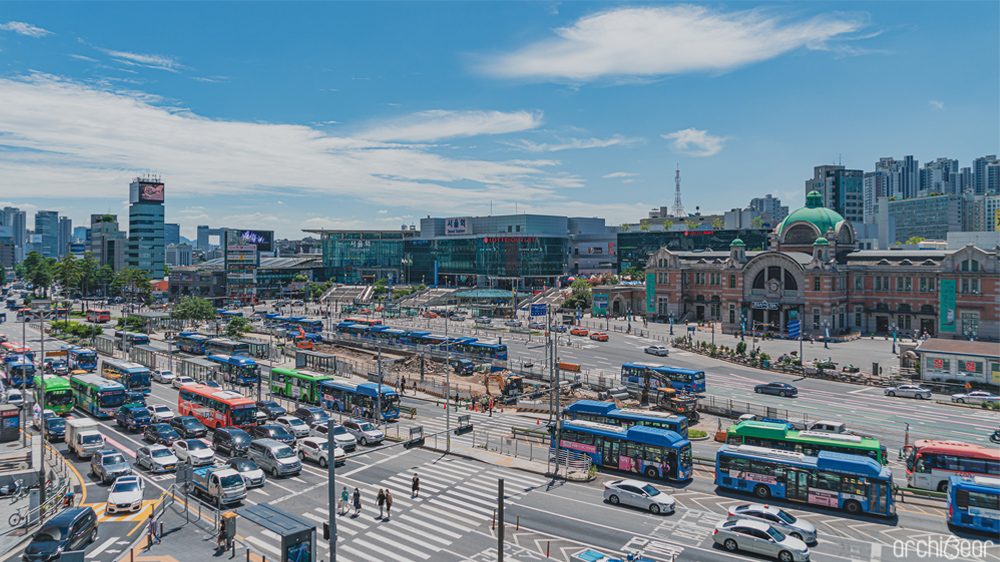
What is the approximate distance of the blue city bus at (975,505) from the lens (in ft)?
94.3

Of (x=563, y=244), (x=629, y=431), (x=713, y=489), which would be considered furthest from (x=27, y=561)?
(x=563, y=244)

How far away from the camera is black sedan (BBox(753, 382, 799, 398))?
197ft

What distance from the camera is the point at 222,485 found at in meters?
32.2

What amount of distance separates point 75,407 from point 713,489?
56.5 meters

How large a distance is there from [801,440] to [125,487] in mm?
37491

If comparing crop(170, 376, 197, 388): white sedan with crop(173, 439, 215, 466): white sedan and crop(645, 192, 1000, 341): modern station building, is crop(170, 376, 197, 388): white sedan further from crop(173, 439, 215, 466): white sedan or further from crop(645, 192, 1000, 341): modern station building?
crop(645, 192, 1000, 341): modern station building

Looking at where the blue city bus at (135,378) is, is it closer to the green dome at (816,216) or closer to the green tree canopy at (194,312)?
the green tree canopy at (194,312)

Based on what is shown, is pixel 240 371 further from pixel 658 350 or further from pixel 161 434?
pixel 658 350

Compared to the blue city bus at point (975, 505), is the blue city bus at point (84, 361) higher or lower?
lower

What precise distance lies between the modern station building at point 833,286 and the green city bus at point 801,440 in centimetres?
5157

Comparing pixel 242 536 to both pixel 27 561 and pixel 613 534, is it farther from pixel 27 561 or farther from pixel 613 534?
pixel 613 534

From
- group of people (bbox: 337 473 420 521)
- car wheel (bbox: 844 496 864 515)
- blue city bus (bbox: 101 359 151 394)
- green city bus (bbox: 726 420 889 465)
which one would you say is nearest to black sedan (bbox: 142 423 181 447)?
group of people (bbox: 337 473 420 521)

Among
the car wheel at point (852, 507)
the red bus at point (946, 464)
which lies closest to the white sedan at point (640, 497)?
the car wheel at point (852, 507)

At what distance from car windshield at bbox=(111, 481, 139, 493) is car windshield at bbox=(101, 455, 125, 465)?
5.47m
